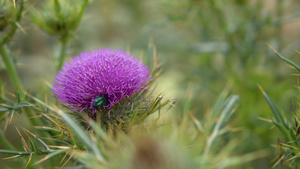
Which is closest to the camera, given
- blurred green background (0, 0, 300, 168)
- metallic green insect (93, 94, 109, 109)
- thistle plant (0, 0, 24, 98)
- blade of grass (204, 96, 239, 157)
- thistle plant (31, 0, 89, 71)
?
blade of grass (204, 96, 239, 157)

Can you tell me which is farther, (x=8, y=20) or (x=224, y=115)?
(x=8, y=20)

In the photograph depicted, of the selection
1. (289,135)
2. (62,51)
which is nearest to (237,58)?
(62,51)

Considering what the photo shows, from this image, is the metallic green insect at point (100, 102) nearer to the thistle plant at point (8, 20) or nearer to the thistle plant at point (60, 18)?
the thistle plant at point (8, 20)

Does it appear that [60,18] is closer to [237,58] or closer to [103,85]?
[103,85]

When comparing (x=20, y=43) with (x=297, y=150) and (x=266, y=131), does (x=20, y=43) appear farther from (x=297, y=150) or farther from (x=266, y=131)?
(x=297, y=150)

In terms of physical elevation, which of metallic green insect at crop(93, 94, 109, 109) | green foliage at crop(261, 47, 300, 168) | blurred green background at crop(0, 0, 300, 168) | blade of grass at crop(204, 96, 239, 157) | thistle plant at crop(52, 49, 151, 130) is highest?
blurred green background at crop(0, 0, 300, 168)

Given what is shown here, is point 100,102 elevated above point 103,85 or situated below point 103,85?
below

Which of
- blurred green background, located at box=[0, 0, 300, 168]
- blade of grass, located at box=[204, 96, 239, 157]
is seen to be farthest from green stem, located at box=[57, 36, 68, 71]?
blade of grass, located at box=[204, 96, 239, 157]

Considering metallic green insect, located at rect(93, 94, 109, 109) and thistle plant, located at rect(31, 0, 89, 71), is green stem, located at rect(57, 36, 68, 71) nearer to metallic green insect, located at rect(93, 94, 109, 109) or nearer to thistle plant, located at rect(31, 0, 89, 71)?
thistle plant, located at rect(31, 0, 89, 71)
